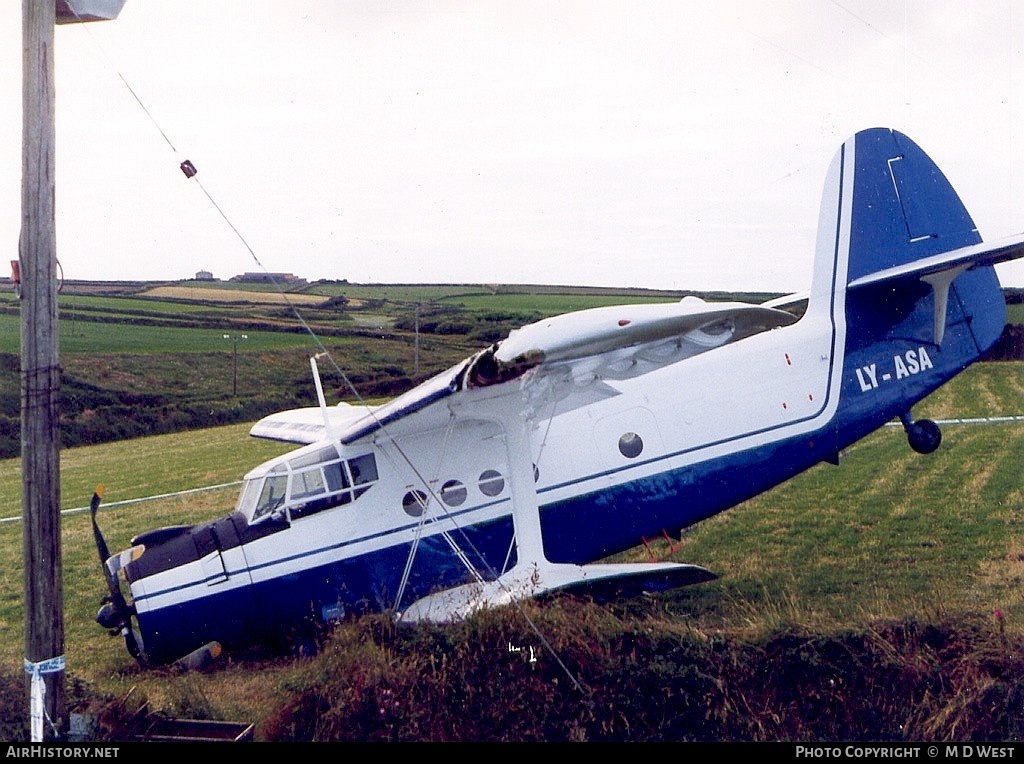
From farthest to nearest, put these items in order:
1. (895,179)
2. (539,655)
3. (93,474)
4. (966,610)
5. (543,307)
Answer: (93,474) < (543,307) < (895,179) < (966,610) < (539,655)

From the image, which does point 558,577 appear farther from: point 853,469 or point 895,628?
point 853,469

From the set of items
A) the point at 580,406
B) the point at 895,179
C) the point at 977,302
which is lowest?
the point at 580,406

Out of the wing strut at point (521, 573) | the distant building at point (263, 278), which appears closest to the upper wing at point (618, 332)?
the wing strut at point (521, 573)

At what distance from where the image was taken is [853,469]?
11906mm

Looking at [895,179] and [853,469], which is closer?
[895,179]

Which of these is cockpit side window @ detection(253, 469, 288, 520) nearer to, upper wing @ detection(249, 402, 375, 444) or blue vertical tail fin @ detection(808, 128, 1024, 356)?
upper wing @ detection(249, 402, 375, 444)

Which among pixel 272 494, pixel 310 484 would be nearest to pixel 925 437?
pixel 310 484

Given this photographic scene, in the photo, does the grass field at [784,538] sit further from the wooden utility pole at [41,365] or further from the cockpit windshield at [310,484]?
the cockpit windshield at [310,484]

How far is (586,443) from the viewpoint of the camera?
282 inches

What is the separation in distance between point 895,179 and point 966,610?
13.5ft

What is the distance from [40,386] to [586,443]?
13.1ft

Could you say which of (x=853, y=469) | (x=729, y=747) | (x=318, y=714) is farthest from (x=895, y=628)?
(x=853, y=469)

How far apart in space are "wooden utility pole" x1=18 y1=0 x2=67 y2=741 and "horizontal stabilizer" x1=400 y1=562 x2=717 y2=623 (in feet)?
7.61

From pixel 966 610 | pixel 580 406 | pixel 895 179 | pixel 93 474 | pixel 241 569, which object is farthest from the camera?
pixel 93 474
